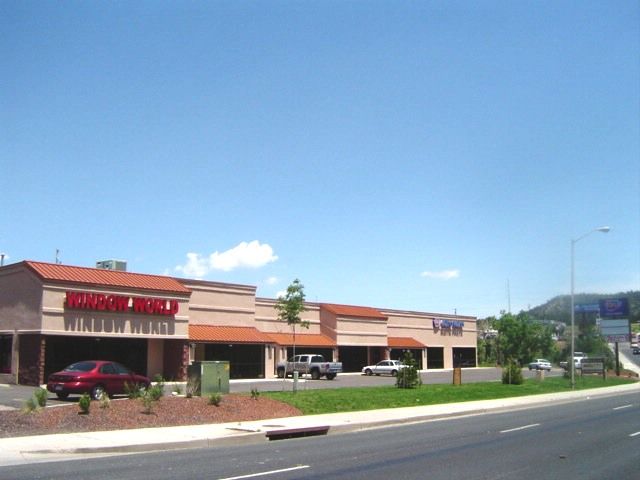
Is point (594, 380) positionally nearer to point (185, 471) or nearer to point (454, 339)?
point (454, 339)

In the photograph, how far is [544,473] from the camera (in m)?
12.1

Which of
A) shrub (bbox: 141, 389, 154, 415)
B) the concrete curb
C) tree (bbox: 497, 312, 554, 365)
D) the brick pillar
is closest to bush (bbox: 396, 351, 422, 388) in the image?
the concrete curb

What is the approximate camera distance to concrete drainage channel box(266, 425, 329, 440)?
1830cm

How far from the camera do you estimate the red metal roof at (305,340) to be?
5141 cm

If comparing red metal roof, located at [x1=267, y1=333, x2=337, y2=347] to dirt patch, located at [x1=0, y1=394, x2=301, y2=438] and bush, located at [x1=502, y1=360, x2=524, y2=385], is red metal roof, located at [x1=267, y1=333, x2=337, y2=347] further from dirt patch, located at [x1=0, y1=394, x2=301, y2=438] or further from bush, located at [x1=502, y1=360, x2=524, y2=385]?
dirt patch, located at [x1=0, y1=394, x2=301, y2=438]

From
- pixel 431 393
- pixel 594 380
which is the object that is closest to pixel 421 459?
pixel 431 393

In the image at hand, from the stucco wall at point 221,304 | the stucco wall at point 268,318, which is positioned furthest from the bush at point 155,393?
the stucco wall at point 268,318

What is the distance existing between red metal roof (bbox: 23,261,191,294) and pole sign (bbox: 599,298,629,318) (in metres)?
48.5

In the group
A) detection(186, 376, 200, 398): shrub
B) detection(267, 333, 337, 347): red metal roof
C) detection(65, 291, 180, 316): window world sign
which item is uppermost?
detection(65, 291, 180, 316): window world sign

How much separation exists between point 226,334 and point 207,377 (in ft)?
76.8

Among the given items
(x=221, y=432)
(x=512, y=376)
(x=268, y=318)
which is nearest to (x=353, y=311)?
(x=268, y=318)

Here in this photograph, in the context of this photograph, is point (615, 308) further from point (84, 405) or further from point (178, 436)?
point (84, 405)

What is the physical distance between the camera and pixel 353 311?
60.1m

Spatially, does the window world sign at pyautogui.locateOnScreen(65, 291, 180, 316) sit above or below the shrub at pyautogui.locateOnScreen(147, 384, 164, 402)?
above
